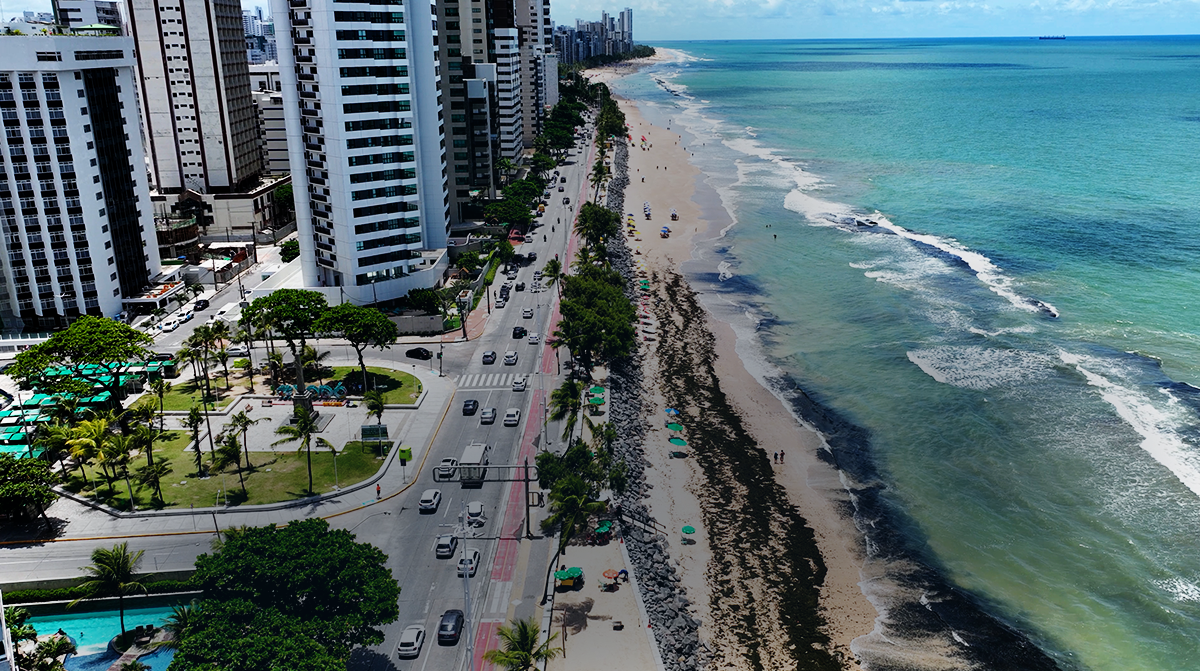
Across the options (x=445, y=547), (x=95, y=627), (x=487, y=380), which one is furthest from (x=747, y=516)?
(x=95, y=627)

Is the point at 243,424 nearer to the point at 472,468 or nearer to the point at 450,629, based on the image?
the point at 472,468

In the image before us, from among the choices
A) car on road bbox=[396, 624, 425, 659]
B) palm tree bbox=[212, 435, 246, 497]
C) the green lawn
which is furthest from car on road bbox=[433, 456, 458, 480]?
car on road bbox=[396, 624, 425, 659]

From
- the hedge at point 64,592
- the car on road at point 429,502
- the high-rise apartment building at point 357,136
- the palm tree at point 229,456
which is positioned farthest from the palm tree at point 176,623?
the high-rise apartment building at point 357,136

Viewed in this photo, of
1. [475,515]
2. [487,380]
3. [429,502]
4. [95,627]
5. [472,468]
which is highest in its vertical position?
[472,468]

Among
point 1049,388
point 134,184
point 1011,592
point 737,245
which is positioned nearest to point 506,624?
point 1011,592

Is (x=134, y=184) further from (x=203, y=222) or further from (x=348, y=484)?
(x=348, y=484)

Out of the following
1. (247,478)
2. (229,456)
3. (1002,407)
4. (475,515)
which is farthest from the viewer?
(1002,407)

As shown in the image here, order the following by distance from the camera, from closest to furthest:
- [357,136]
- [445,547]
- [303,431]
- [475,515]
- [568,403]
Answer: [445,547]
[475,515]
[303,431]
[568,403]
[357,136]
